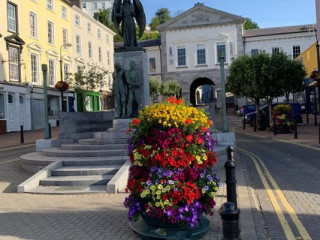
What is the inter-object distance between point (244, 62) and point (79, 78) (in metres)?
17.5

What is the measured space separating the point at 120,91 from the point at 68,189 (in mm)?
5265

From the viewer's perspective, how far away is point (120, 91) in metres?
12.3

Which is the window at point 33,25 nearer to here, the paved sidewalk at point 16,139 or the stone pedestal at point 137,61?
the paved sidewalk at point 16,139

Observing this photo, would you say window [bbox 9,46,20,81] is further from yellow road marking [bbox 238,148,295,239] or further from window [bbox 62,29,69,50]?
yellow road marking [bbox 238,148,295,239]

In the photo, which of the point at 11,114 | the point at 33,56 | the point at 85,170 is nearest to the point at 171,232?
the point at 85,170

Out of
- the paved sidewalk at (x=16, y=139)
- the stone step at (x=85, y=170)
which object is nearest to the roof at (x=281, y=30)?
the paved sidewalk at (x=16, y=139)

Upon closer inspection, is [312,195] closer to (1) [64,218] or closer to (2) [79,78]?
(1) [64,218]

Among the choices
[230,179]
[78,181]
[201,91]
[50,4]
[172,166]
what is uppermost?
[50,4]

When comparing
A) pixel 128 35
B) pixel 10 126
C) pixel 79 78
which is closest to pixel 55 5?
pixel 79 78

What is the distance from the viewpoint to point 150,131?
4773 millimetres

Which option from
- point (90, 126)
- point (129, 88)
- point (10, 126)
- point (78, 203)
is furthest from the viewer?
point (10, 126)

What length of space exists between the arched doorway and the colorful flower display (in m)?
44.3

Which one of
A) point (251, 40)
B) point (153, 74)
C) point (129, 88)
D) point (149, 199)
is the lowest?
point (149, 199)

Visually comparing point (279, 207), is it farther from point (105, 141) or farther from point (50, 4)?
point (50, 4)
